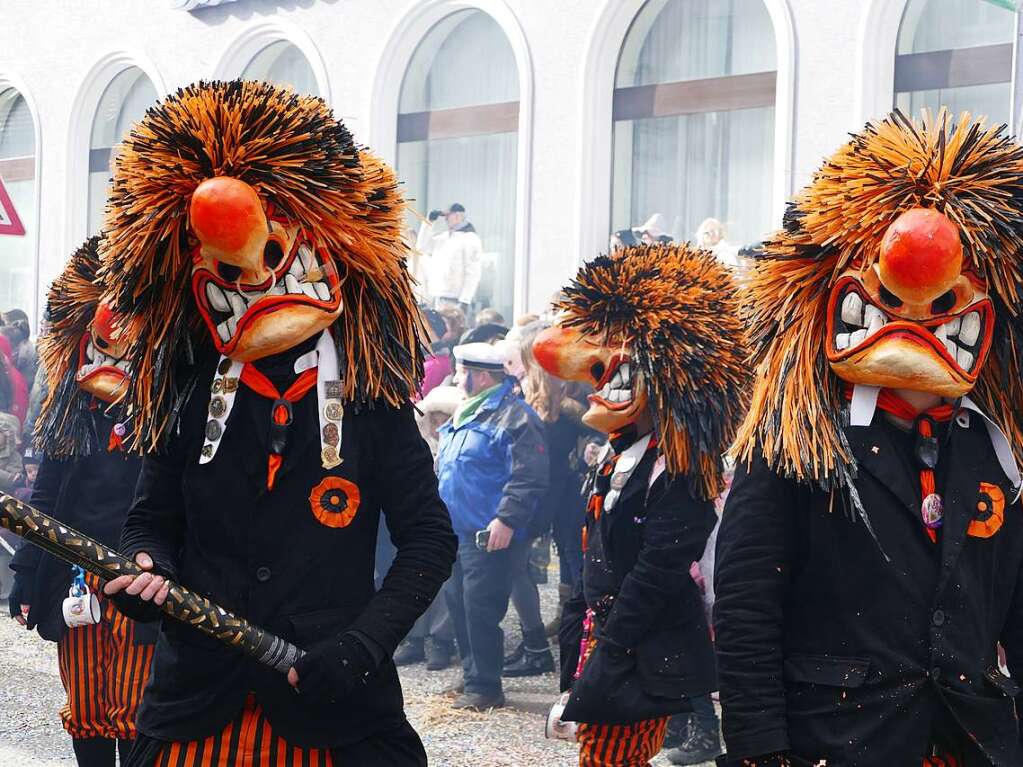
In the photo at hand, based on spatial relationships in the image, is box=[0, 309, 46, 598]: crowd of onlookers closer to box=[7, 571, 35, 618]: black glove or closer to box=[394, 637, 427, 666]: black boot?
box=[394, 637, 427, 666]: black boot

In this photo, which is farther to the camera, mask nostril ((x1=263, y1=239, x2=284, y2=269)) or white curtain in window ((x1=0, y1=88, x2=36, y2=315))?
white curtain in window ((x1=0, y1=88, x2=36, y2=315))

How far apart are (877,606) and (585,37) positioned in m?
9.08

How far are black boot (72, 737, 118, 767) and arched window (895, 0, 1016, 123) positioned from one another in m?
6.68

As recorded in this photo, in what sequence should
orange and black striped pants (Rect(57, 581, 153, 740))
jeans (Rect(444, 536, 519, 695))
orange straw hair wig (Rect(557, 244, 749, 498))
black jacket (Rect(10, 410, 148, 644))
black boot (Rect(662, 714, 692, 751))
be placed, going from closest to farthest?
orange straw hair wig (Rect(557, 244, 749, 498)), orange and black striped pants (Rect(57, 581, 153, 740)), black jacket (Rect(10, 410, 148, 644)), black boot (Rect(662, 714, 692, 751)), jeans (Rect(444, 536, 519, 695))

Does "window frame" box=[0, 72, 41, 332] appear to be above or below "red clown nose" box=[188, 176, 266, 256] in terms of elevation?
above

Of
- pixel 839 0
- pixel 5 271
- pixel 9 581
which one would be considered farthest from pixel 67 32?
pixel 839 0

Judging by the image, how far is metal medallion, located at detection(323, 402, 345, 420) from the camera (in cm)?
309

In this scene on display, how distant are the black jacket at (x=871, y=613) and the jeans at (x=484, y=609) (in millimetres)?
4153

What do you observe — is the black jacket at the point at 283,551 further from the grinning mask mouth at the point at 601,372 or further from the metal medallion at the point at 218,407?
the grinning mask mouth at the point at 601,372

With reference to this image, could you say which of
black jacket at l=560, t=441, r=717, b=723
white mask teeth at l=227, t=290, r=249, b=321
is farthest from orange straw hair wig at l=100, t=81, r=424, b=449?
black jacket at l=560, t=441, r=717, b=723

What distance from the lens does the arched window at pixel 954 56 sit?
9336 mm

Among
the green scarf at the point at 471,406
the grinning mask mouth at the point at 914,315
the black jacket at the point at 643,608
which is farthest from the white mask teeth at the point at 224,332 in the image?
the green scarf at the point at 471,406

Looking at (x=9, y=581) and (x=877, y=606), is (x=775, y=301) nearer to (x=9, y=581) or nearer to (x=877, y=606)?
(x=877, y=606)

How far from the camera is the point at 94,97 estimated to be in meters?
Result: 16.2
